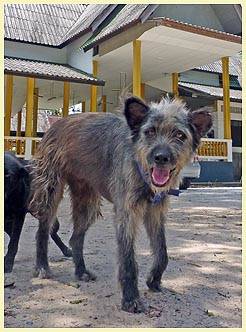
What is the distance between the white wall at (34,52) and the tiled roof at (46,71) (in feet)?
2.02

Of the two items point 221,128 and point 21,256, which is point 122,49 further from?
point 21,256

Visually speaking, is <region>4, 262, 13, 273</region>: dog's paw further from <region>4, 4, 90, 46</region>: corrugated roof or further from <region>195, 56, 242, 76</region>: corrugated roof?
<region>195, 56, 242, 76</region>: corrugated roof

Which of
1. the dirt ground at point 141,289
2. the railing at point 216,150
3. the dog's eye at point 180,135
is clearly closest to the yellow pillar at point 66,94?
the railing at point 216,150

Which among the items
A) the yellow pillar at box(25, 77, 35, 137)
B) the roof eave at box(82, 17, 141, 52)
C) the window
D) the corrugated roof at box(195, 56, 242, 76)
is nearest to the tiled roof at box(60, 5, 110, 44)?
the roof eave at box(82, 17, 141, 52)

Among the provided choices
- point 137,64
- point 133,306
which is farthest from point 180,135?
point 137,64

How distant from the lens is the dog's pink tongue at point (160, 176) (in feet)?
10.7

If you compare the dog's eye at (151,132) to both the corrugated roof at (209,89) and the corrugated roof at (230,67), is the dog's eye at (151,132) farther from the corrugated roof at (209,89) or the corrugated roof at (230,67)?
the corrugated roof at (230,67)

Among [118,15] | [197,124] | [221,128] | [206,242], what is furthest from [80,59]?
[197,124]

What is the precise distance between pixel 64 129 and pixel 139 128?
1.24 m

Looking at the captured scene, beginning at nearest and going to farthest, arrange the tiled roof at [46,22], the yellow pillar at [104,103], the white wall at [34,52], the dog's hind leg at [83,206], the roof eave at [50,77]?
the dog's hind leg at [83,206], the roof eave at [50,77], the white wall at [34,52], the tiled roof at [46,22], the yellow pillar at [104,103]

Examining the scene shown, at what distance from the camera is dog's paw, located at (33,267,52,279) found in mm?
4113

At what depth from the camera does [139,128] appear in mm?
3545

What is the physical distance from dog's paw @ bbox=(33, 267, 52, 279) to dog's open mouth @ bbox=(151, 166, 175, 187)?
1.57 m

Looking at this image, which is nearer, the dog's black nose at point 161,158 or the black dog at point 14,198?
the dog's black nose at point 161,158
